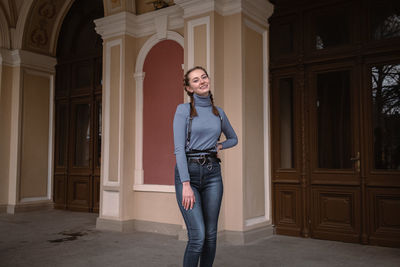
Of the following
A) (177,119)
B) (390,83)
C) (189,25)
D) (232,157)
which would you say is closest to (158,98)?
(189,25)

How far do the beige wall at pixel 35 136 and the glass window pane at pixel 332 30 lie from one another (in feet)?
19.0

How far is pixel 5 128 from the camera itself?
8.02 m

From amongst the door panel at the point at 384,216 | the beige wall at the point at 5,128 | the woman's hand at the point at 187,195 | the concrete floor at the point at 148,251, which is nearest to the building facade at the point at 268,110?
the door panel at the point at 384,216

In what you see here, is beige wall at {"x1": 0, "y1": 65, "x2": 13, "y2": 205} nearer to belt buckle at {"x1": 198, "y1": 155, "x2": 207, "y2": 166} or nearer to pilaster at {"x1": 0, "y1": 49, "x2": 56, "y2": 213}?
pilaster at {"x1": 0, "y1": 49, "x2": 56, "y2": 213}

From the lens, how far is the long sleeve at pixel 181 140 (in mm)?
2418

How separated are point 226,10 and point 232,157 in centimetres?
191

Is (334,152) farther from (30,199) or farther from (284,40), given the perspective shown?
(30,199)

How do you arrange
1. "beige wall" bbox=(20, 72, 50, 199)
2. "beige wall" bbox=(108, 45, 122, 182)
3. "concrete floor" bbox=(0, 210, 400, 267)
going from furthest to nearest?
"beige wall" bbox=(20, 72, 50, 199), "beige wall" bbox=(108, 45, 122, 182), "concrete floor" bbox=(0, 210, 400, 267)

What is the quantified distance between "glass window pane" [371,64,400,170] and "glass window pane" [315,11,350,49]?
0.59 meters

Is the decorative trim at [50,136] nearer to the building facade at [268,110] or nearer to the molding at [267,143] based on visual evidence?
the building facade at [268,110]

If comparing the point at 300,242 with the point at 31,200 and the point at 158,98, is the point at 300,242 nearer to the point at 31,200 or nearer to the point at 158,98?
the point at 158,98

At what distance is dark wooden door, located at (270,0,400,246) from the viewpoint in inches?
186

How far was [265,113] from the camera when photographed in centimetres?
544

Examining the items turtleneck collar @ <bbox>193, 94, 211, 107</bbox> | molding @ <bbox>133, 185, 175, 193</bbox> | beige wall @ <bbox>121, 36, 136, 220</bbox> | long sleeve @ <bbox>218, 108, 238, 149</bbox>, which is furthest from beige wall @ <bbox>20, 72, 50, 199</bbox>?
turtleneck collar @ <bbox>193, 94, 211, 107</bbox>
